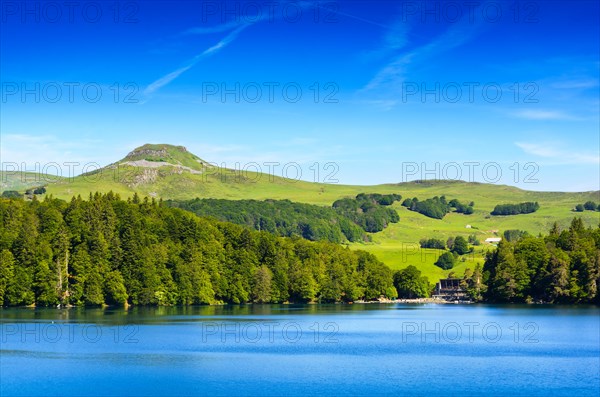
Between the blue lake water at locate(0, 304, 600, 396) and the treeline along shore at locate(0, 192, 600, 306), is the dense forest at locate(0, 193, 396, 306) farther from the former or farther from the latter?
the blue lake water at locate(0, 304, 600, 396)

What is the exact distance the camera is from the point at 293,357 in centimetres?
7231

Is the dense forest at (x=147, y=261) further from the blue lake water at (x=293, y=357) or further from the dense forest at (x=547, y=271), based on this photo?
the blue lake water at (x=293, y=357)

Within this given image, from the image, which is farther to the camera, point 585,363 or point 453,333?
point 453,333

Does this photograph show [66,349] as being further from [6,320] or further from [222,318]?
[222,318]

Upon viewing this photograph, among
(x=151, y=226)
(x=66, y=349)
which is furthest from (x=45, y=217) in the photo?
(x=66, y=349)

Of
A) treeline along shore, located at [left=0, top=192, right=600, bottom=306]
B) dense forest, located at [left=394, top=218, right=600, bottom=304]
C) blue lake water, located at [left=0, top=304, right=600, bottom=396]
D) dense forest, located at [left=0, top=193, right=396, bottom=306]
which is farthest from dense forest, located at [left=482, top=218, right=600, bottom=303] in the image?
blue lake water, located at [left=0, top=304, right=600, bottom=396]

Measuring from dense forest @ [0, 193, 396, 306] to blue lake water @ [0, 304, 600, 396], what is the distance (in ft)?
109

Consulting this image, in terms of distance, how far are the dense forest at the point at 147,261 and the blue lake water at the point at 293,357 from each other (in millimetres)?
33345

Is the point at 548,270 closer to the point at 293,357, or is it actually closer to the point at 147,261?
the point at 147,261

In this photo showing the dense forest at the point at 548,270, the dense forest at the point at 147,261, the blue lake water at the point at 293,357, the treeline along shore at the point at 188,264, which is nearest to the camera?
the blue lake water at the point at 293,357

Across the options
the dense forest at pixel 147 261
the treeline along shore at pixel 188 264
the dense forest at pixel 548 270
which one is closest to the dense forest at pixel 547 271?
the dense forest at pixel 548 270

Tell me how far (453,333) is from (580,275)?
7714 cm

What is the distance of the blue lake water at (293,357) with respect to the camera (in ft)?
186

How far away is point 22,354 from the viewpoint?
233 ft
